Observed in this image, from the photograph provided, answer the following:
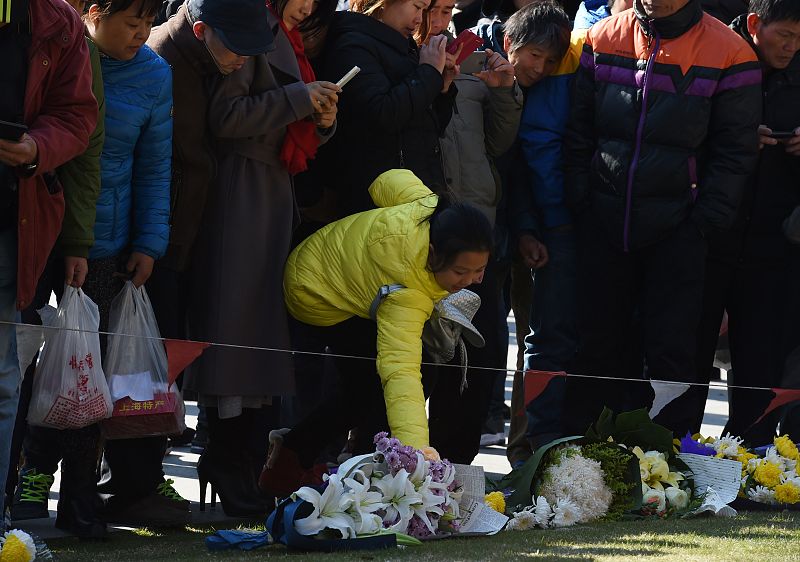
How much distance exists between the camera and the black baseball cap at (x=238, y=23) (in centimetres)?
528

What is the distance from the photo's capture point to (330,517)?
4.57 metres

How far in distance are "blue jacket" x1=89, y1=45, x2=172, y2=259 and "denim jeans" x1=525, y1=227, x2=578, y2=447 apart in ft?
7.12

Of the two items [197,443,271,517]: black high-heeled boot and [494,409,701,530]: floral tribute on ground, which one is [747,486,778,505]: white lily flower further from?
[197,443,271,517]: black high-heeled boot

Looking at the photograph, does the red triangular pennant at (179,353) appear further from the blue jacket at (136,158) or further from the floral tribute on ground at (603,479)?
the floral tribute on ground at (603,479)

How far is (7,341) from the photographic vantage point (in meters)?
4.48

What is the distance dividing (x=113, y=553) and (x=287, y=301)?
1364mm

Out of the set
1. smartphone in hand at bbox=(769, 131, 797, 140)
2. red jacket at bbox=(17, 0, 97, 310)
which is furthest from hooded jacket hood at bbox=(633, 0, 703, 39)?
red jacket at bbox=(17, 0, 97, 310)

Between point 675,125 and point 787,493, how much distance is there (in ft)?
5.46

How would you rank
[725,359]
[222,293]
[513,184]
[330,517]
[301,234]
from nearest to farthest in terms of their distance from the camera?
[330,517]
[222,293]
[301,234]
[513,184]
[725,359]

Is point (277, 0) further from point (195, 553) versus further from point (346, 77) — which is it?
point (195, 553)

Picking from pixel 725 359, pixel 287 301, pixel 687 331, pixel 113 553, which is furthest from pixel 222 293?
pixel 725 359

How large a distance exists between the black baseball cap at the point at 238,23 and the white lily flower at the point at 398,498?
5.50 feet

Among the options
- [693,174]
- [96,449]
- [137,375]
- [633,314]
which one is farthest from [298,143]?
[633,314]

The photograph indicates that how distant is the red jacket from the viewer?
4.43 metres
